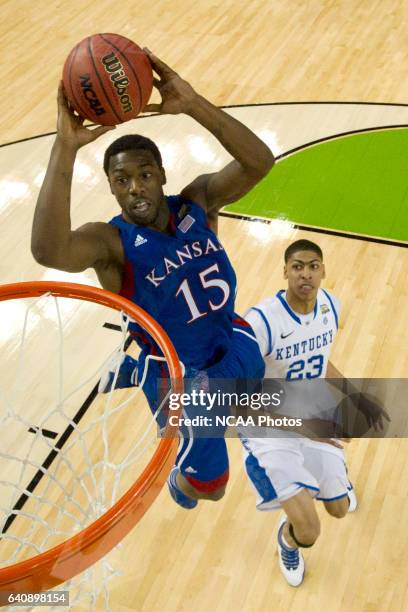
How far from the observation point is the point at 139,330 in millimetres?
2734

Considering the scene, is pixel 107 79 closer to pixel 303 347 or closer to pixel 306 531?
pixel 303 347

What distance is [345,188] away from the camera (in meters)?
5.45

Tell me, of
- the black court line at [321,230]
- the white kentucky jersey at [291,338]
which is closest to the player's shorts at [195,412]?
the white kentucky jersey at [291,338]

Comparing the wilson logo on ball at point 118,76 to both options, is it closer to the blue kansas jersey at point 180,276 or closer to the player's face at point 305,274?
the blue kansas jersey at point 180,276

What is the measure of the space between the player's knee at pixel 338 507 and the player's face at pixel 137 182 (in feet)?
4.86

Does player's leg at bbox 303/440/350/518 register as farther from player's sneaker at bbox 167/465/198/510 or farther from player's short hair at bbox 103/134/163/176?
player's short hair at bbox 103/134/163/176

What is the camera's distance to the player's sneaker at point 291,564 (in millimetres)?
3113

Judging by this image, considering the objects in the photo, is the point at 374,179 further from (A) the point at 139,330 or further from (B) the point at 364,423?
(A) the point at 139,330

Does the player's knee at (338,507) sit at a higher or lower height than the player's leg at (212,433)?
lower

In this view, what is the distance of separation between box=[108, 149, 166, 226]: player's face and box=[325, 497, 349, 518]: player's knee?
1.48m

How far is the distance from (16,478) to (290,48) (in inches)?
215

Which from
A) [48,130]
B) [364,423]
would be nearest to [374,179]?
[364,423]

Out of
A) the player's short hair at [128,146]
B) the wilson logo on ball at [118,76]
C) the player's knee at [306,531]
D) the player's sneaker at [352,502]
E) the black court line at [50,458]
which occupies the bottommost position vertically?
the player's sneaker at [352,502]

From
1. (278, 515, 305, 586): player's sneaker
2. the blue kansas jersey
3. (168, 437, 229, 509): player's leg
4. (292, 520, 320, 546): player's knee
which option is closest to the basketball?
the blue kansas jersey
